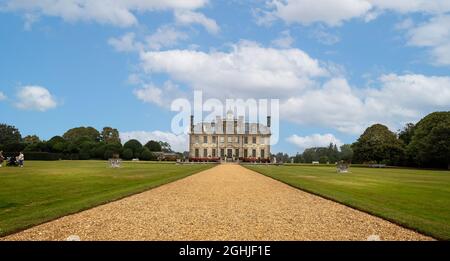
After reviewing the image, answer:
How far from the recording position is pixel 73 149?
250 feet

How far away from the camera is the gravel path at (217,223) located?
742 centimetres

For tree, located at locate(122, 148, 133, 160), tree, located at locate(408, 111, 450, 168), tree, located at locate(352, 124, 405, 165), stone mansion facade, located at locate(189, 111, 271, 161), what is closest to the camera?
tree, located at locate(408, 111, 450, 168)

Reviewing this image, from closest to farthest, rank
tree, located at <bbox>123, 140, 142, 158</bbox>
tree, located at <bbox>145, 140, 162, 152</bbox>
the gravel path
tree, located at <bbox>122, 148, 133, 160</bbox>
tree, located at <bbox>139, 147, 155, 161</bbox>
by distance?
the gravel path
tree, located at <bbox>122, 148, 133, 160</bbox>
tree, located at <bbox>139, 147, 155, 161</bbox>
tree, located at <bbox>123, 140, 142, 158</bbox>
tree, located at <bbox>145, 140, 162, 152</bbox>

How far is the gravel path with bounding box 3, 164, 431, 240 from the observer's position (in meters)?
7.42

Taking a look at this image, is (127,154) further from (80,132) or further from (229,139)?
(80,132)

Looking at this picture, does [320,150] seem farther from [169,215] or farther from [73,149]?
[169,215]

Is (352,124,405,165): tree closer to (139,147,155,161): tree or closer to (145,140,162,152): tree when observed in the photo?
(139,147,155,161): tree

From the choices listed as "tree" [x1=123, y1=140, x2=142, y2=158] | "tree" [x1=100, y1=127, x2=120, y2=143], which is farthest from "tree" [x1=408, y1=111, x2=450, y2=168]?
"tree" [x1=100, y1=127, x2=120, y2=143]

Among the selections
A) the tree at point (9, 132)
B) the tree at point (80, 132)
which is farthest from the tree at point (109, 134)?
the tree at point (9, 132)

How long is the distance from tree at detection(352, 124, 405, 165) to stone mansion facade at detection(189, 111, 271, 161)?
2834cm

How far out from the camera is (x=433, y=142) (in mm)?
52344

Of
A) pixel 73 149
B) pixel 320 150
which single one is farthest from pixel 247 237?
pixel 320 150
